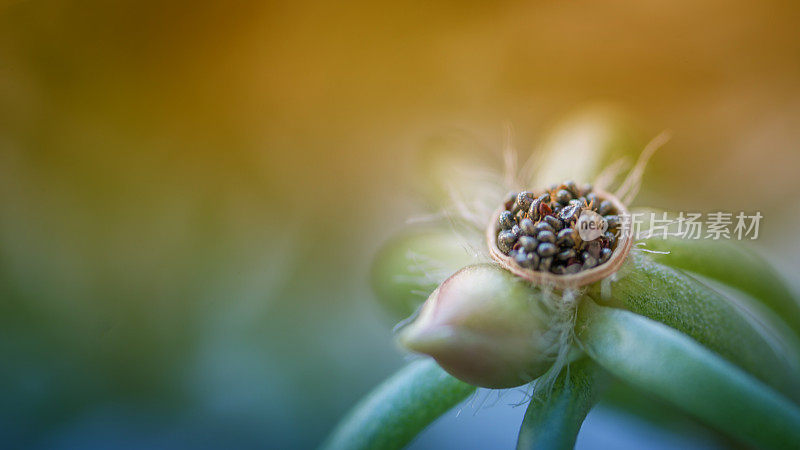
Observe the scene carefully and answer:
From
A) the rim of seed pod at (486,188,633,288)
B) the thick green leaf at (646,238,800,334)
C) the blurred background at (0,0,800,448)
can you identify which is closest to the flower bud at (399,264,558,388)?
the rim of seed pod at (486,188,633,288)

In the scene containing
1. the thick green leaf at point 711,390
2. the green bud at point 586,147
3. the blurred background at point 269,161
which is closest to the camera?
the thick green leaf at point 711,390

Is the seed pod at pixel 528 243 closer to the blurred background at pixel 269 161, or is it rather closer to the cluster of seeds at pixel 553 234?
the cluster of seeds at pixel 553 234

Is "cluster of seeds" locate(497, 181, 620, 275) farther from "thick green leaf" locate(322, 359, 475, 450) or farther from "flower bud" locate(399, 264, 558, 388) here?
"thick green leaf" locate(322, 359, 475, 450)

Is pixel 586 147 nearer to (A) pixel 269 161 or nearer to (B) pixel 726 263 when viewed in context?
(B) pixel 726 263

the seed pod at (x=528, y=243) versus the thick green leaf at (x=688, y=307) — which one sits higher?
the seed pod at (x=528, y=243)

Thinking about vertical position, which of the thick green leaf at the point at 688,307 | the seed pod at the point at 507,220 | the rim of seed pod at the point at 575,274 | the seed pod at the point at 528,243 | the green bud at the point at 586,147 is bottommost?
the thick green leaf at the point at 688,307

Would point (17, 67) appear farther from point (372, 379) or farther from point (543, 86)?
point (543, 86)

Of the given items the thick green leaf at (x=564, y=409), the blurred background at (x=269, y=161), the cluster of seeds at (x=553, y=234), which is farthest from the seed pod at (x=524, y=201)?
the blurred background at (x=269, y=161)
